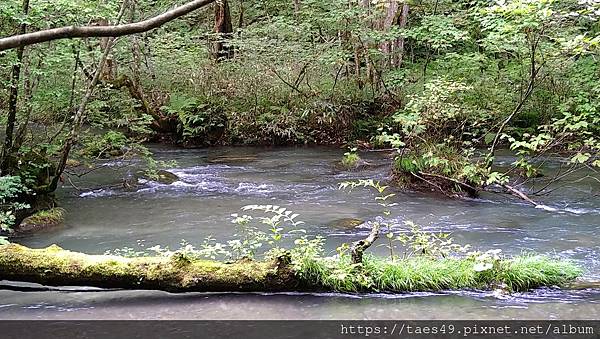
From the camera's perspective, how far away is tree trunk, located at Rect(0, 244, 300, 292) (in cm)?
571

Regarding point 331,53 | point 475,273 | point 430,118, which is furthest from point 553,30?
point 475,273

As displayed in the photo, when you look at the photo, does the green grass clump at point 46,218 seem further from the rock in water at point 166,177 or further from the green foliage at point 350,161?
the green foliage at point 350,161

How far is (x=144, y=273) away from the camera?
18.7 feet

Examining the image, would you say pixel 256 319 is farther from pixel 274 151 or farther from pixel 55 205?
pixel 274 151

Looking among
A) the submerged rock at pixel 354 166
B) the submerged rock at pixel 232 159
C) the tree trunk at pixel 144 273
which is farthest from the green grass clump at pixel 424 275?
the submerged rock at pixel 232 159

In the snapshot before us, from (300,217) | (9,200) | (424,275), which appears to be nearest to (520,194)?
(300,217)

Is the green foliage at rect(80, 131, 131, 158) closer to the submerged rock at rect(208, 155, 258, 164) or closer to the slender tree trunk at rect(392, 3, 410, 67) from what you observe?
the submerged rock at rect(208, 155, 258, 164)

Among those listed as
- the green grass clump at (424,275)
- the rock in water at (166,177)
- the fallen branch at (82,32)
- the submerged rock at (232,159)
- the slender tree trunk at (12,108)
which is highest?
the fallen branch at (82,32)

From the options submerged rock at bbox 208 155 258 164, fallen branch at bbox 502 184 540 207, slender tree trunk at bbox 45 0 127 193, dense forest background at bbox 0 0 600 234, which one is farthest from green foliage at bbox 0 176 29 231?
fallen branch at bbox 502 184 540 207

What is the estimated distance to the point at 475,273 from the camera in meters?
6.00

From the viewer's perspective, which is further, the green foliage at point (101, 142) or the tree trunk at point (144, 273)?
the green foliage at point (101, 142)

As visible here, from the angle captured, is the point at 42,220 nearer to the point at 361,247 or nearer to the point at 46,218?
the point at 46,218

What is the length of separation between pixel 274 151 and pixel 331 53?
3.67m

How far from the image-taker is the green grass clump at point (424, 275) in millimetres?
5871
